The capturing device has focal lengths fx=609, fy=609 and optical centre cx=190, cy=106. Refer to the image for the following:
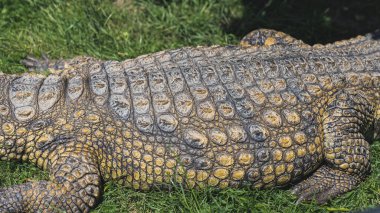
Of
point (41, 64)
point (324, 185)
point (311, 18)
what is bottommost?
point (324, 185)

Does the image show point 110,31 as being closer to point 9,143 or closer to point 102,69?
point 102,69

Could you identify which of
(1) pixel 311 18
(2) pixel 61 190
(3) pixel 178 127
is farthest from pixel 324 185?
(1) pixel 311 18

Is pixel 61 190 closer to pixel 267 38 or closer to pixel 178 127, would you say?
pixel 178 127

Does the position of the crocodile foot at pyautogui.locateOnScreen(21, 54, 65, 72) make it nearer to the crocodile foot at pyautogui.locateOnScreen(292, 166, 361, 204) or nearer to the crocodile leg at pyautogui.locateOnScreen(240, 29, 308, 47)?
the crocodile leg at pyautogui.locateOnScreen(240, 29, 308, 47)

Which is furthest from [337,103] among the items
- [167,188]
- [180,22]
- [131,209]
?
[180,22]

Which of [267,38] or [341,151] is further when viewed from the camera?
[267,38]

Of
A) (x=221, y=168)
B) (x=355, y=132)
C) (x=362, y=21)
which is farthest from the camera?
(x=362, y=21)

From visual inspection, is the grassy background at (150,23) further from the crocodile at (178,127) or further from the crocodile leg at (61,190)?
the crocodile leg at (61,190)
